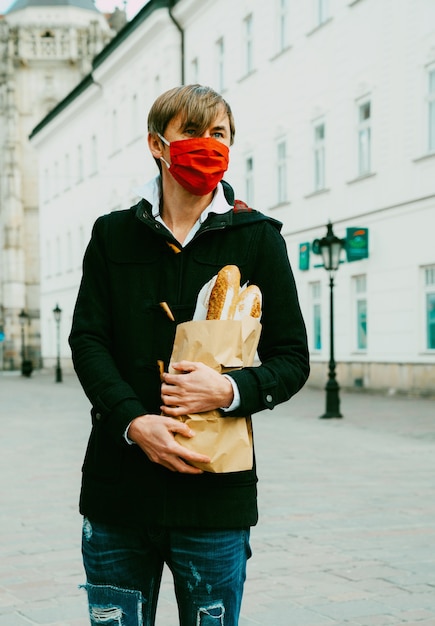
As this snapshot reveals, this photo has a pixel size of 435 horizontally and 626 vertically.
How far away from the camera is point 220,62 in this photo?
3431 centimetres

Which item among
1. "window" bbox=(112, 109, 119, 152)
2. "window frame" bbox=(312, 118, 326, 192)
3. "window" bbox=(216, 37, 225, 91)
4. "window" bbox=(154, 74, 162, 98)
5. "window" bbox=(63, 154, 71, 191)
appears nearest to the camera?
"window frame" bbox=(312, 118, 326, 192)

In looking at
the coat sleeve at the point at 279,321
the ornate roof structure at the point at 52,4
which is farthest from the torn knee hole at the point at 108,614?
the ornate roof structure at the point at 52,4

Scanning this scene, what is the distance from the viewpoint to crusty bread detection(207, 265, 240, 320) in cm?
263

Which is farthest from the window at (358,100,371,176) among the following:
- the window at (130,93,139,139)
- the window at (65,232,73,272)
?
the window at (65,232,73,272)

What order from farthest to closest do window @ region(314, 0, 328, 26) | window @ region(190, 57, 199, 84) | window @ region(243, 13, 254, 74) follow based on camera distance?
window @ region(190, 57, 199, 84)
window @ region(243, 13, 254, 74)
window @ region(314, 0, 328, 26)

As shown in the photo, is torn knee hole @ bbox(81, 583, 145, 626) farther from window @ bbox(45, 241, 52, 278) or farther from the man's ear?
window @ bbox(45, 241, 52, 278)

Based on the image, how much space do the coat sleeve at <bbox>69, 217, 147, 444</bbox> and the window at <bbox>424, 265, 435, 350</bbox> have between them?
2035 cm

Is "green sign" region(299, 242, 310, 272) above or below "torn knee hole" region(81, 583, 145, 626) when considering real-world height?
above

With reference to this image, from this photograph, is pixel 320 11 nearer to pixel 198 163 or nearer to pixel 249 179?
pixel 249 179

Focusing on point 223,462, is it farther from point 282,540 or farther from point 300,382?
point 282,540

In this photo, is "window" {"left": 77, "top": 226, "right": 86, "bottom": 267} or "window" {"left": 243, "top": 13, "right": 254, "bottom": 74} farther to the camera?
"window" {"left": 77, "top": 226, "right": 86, "bottom": 267}

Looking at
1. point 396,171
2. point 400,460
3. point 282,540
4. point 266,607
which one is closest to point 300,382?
point 266,607

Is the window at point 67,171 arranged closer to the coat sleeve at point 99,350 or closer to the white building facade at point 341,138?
the white building facade at point 341,138

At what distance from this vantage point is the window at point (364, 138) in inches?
1003
